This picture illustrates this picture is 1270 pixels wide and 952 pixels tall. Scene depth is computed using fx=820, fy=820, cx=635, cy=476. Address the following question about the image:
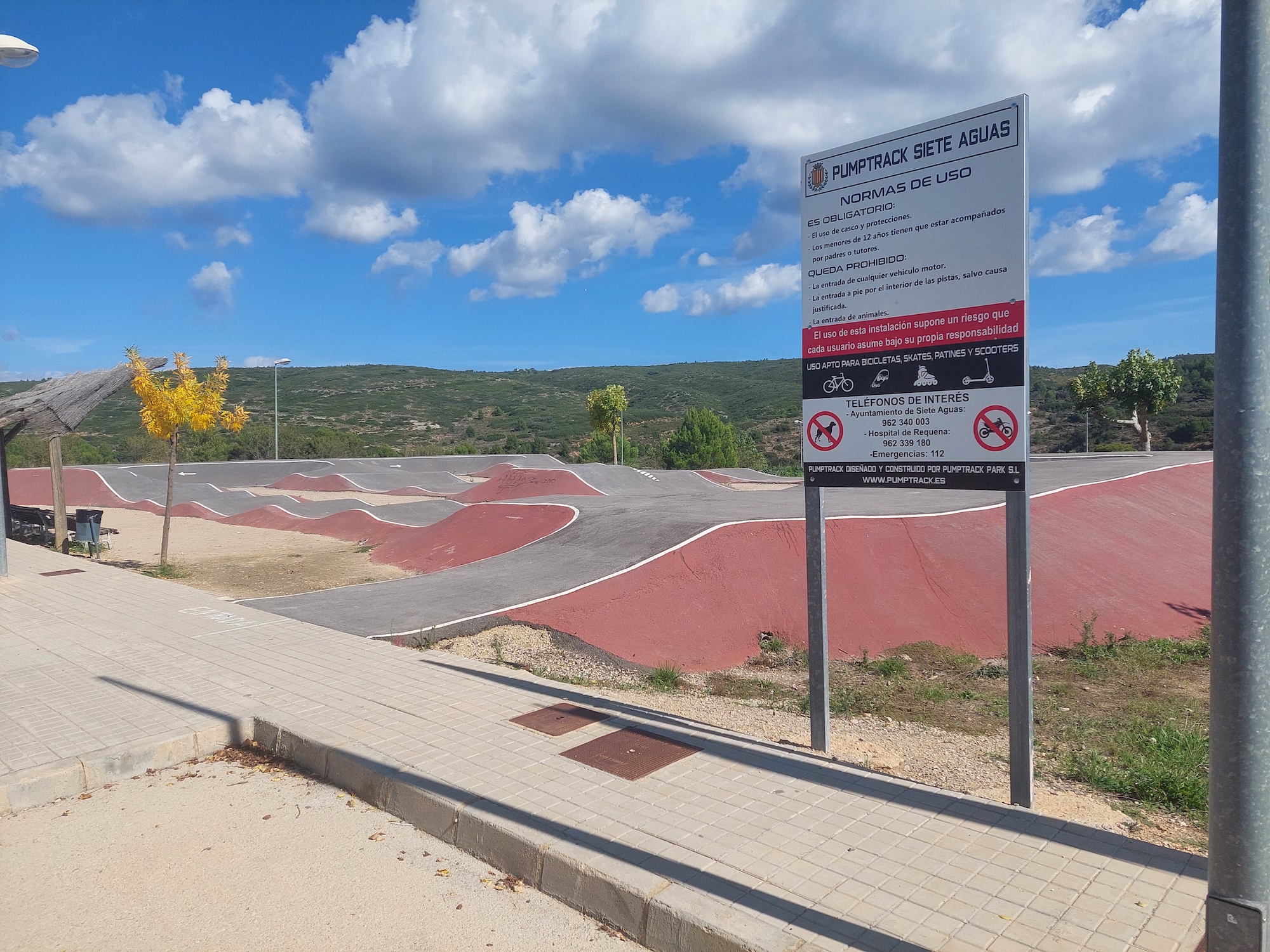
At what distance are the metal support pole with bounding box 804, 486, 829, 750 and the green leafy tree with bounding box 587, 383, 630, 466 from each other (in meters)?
37.0

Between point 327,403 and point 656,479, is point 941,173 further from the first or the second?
point 327,403

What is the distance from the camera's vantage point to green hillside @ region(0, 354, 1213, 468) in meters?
52.8

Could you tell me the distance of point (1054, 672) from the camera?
8.91 meters

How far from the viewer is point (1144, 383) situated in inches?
1447

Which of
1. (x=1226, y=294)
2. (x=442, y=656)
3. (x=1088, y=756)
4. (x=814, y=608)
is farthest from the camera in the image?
(x=442, y=656)

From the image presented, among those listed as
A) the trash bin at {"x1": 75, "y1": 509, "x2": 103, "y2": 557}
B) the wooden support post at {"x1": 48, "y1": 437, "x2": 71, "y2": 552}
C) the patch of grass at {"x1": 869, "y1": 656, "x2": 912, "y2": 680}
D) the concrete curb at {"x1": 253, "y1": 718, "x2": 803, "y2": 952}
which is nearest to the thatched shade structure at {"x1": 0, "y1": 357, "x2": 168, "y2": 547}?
the wooden support post at {"x1": 48, "y1": 437, "x2": 71, "y2": 552}

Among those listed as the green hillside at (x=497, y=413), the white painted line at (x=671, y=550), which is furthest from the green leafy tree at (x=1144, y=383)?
the white painted line at (x=671, y=550)

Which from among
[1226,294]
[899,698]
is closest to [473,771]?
[1226,294]

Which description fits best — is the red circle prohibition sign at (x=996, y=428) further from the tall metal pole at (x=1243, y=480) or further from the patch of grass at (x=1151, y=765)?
the patch of grass at (x=1151, y=765)

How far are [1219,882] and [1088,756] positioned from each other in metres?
3.32

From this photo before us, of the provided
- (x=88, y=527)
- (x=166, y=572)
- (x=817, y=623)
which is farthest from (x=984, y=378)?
(x=88, y=527)

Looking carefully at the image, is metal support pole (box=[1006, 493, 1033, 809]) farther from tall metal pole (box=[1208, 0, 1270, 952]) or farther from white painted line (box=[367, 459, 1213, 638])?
white painted line (box=[367, 459, 1213, 638])

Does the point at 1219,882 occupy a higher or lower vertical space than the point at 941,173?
lower

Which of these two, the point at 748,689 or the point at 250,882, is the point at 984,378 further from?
the point at 748,689
